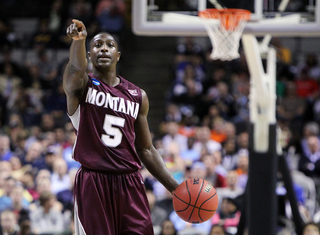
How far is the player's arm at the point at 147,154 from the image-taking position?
4074 mm

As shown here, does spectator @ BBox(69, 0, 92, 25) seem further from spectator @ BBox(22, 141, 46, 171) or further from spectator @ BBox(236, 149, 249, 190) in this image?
spectator @ BBox(236, 149, 249, 190)

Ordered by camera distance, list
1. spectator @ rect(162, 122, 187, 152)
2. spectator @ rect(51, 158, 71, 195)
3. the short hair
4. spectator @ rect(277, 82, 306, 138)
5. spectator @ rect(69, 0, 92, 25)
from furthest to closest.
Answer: spectator @ rect(69, 0, 92, 25)
spectator @ rect(277, 82, 306, 138)
spectator @ rect(162, 122, 187, 152)
spectator @ rect(51, 158, 71, 195)
the short hair

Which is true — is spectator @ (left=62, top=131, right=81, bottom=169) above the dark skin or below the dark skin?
below

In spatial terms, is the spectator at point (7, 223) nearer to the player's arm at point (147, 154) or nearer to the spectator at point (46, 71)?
the player's arm at point (147, 154)

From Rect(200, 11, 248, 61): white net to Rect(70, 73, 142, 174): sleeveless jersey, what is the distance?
1.87 meters

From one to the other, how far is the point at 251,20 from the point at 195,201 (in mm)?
2276

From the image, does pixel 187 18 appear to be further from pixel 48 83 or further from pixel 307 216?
pixel 48 83

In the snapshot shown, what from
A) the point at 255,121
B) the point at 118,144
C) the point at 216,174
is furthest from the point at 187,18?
the point at 216,174

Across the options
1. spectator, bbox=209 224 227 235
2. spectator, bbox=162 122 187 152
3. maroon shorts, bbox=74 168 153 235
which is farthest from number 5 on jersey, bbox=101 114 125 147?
spectator, bbox=162 122 187 152

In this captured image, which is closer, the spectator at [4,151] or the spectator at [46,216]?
the spectator at [46,216]

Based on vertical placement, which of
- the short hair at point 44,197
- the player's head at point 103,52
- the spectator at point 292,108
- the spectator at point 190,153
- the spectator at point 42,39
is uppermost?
the player's head at point 103,52

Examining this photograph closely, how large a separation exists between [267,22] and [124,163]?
2.47 m

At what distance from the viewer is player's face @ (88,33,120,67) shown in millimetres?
3852

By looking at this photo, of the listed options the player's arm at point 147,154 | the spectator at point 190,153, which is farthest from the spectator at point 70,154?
the player's arm at point 147,154
